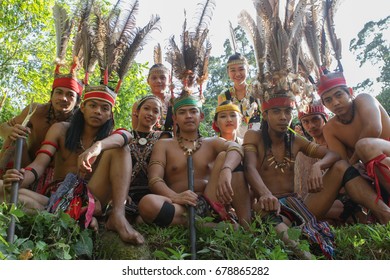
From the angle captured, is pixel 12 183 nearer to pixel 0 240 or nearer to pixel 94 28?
pixel 0 240

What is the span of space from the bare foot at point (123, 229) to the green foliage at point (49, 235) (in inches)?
7.0

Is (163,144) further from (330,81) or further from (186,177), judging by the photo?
(330,81)

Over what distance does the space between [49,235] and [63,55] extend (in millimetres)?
2510

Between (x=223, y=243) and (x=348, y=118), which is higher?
(x=348, y=118)

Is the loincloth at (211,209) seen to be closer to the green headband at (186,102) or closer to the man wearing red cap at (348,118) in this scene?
the green headband at (186,102)

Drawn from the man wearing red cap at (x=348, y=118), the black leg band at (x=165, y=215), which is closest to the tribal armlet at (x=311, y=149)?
the man wearing red cap at (x=348, y=118)

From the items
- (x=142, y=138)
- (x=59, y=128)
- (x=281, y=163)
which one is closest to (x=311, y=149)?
(x=281, y=163)

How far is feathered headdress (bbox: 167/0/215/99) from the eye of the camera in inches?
185

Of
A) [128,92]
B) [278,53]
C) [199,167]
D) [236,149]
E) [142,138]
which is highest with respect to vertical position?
[128,92]

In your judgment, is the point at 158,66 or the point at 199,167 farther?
the point at 158,66

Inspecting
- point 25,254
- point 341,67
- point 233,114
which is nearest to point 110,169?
point 25,254

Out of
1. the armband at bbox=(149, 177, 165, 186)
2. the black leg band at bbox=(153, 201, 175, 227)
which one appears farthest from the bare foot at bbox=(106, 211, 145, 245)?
the armband at bbox=(149, 177, 165, 186)

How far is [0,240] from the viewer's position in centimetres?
248

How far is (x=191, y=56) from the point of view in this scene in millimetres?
4750
